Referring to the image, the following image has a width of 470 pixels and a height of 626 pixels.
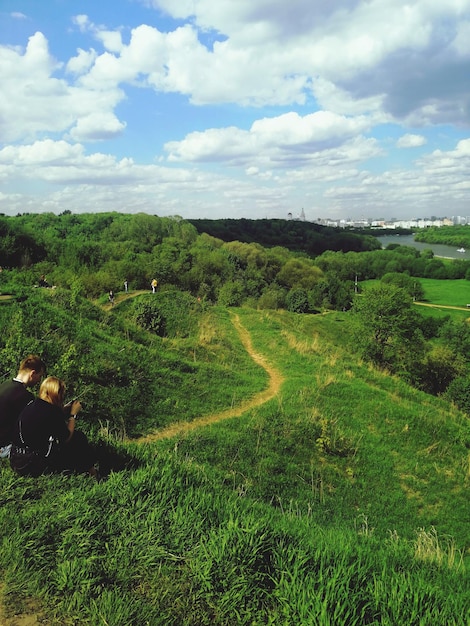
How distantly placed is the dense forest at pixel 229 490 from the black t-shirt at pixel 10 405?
39 centimetres

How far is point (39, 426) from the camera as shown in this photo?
15.0 feet

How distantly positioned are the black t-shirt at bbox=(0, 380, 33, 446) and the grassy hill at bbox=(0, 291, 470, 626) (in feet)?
1.68

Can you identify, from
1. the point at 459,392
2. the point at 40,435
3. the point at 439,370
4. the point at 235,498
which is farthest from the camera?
the point at 439,370

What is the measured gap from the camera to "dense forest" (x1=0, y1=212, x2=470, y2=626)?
121 inches

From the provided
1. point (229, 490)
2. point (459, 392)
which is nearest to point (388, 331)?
point (459, 392)

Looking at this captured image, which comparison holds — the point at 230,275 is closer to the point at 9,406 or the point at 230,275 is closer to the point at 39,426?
the point at 9,406

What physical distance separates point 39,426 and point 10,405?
609mm

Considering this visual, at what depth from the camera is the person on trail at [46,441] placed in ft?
15.0

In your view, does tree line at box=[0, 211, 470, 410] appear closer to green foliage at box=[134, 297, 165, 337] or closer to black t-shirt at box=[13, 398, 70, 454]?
green foliage at box=[134, 297, 165, 337]

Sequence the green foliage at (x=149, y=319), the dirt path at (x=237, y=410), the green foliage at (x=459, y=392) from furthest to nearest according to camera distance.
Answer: the green foliage at (x=459, y=392) → the green foliage at (x=149, y=319) → the dirt path at (x=237, y=410)

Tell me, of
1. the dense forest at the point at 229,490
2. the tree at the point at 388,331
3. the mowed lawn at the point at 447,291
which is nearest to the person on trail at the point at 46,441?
the dense forest at the point at 229,490

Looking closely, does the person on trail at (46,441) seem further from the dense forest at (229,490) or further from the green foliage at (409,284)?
the green foliage at (409,284)

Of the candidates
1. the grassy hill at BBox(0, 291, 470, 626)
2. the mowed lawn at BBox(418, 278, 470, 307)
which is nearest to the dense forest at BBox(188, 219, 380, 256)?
the mowed lawn at BBox(418, 278, 470, 307)

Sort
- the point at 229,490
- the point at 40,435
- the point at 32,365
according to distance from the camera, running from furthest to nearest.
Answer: the point at 229,490, the point at 32,365, the point at 40,435
